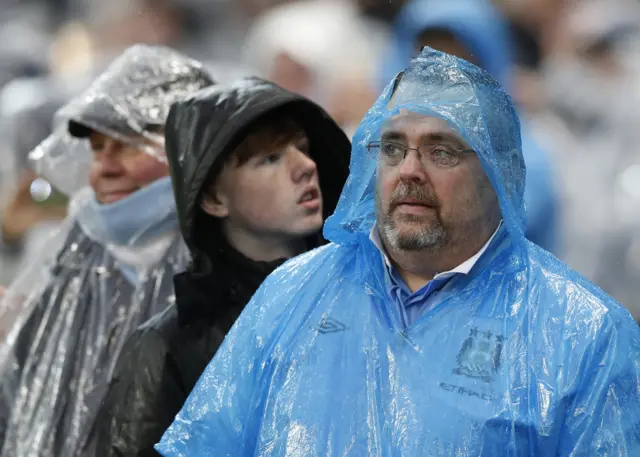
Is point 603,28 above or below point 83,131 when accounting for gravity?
above

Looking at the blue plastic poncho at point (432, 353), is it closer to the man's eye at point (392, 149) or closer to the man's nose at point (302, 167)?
the man's eye at point (392, 149)

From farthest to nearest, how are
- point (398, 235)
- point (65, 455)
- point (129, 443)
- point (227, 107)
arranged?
point (65, 455)
point (227, 107)
point (129, 443)
point (398, 235)

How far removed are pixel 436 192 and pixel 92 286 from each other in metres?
1.66

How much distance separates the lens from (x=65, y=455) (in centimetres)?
364

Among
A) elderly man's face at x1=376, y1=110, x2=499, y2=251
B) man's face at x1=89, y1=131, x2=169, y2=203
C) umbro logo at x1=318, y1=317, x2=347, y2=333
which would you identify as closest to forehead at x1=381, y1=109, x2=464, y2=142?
elderly man's face at x1=376, y1=110, x2=499, y2=251

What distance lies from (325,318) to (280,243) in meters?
0.82

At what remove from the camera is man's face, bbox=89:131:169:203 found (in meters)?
3.83

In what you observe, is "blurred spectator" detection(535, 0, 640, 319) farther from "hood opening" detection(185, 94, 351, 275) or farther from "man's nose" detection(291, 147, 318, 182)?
"man's nose" detection(291, 147, 318, 182)

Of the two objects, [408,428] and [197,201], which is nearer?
[408,428]

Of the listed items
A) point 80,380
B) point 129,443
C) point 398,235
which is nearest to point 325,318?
point 398,235

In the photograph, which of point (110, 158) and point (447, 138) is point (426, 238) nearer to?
point (447, 138)

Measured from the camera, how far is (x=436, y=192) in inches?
97.1

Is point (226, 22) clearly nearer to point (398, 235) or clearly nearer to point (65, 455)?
point (65, 455)

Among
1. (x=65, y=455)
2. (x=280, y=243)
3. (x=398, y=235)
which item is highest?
(x=398, y=235)
